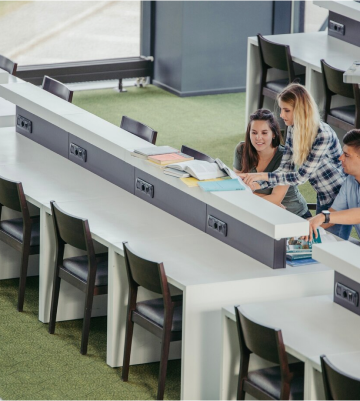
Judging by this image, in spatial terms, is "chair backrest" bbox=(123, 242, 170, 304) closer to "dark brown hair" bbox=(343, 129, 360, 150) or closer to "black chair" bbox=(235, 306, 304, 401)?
"black chair" bbox=(235, 306, 304, 401)

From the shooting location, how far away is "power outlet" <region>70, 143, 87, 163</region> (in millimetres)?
6109

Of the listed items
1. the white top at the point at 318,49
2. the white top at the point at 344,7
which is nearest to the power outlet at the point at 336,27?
the white top at the point at 318,49

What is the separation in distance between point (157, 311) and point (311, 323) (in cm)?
85

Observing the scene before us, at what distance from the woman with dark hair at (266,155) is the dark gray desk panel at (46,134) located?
1260mm

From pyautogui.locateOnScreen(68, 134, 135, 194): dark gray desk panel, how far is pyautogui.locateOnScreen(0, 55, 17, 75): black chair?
250cm

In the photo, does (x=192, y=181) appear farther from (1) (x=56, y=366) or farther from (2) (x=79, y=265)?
(1) (x=56, y=366)

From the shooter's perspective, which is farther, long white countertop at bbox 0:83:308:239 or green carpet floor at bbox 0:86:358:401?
A: green carpet floor at bbox 0:86:358:401

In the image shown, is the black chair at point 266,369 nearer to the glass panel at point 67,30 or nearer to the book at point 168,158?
the book at point 168,158

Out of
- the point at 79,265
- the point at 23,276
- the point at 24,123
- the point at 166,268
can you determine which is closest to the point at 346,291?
the point at 166,268

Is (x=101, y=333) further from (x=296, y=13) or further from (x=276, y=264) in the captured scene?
(x=296, y=13)

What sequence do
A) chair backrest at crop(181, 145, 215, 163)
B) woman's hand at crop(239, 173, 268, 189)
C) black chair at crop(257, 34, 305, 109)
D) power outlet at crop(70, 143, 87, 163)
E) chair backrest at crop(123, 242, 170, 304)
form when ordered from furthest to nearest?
black chair at crop(257, 34, 305, 109), power outlet at crop(70, 143, 87, 163), woman's hand at crop(239, 173, 268, 189), chair backrest at crop(181, 145, 215, 163), chair backrest at crop(123, 242, 170, 304)

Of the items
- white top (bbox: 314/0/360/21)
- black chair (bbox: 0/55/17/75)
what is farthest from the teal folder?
black chair (bbox: 0/55/17/75)

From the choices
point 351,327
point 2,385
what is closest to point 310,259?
point 351,327

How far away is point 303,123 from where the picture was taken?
541 centimetres
